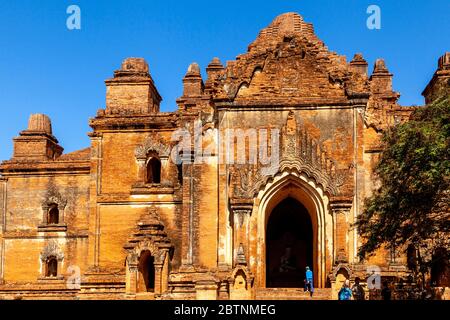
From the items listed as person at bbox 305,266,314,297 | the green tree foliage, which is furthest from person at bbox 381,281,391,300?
the green tree foliage

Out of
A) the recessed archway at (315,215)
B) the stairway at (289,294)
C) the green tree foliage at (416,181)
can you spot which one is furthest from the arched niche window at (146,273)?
the green tree foliage at (416,181)

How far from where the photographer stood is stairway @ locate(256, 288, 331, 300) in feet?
82.4

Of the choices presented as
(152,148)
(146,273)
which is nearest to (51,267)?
(146,273)

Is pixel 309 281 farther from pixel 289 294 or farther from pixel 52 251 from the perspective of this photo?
pixel 52 251

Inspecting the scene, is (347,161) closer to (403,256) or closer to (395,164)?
(403,256)

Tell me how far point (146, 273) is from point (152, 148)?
17.8ft

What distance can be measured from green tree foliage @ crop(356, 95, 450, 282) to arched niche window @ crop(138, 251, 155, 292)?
10.5m

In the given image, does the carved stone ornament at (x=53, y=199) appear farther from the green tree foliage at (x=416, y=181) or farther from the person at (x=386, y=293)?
the green tree foliage at (x=416, y=181)

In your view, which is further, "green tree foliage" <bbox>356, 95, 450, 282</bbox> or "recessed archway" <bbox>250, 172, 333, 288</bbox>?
"recessed archway" <bbox>250, 172, 333, 288</bbox>

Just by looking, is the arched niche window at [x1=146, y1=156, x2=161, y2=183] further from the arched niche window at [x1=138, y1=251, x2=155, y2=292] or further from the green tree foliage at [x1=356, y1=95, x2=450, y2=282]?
the green tree foliage at [x1=356, y1=95, x2=450, y2=282]

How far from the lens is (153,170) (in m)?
32.4
